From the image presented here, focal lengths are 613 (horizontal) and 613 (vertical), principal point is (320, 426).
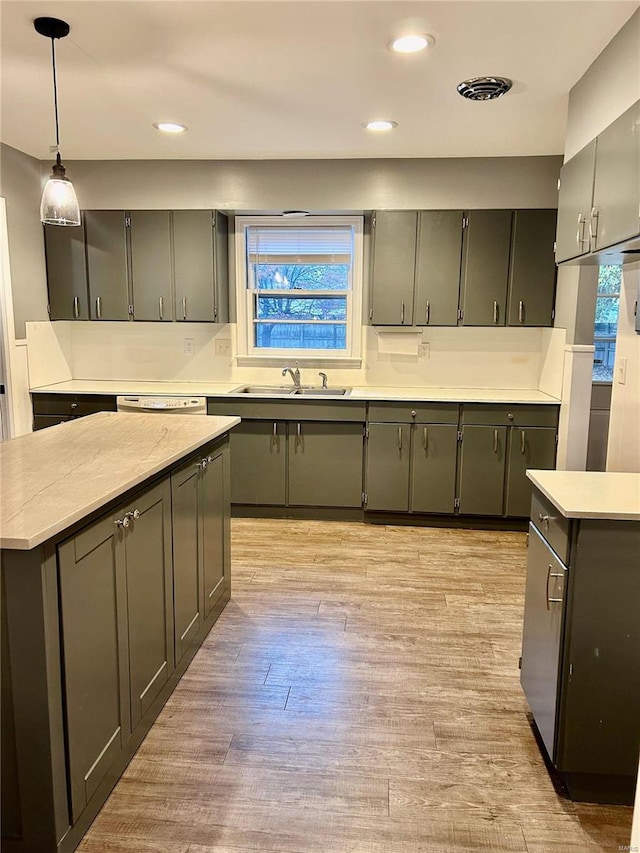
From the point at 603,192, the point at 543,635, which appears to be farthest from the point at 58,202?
the point at 543,635

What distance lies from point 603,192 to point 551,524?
4.02 ft

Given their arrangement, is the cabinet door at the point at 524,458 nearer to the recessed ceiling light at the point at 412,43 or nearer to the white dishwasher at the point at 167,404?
the white dishwasher at the point at 167,404

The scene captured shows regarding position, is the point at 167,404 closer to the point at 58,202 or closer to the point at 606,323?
the point at 58,202

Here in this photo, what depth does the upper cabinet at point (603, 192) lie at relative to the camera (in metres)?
1.98

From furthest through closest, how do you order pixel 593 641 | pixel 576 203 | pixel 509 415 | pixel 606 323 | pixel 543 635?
pixel 606 323 < pixel 509 415 < pixel 576 203 < pixel 543 635 < pixel 593 641

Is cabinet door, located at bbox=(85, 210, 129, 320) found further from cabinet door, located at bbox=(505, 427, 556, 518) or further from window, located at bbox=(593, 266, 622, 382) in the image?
window, located at bbox=(593, 266, 622, 382)

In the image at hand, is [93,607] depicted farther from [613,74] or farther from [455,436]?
[455,436]

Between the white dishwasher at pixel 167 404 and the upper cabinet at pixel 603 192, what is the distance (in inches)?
103

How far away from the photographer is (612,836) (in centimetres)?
178

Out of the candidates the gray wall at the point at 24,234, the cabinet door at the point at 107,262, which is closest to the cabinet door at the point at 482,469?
the cabinet door at the point at 107,262

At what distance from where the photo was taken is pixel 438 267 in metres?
4.36

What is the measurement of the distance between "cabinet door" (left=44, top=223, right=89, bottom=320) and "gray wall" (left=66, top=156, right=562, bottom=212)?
28 cm

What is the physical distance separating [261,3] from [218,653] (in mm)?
2583

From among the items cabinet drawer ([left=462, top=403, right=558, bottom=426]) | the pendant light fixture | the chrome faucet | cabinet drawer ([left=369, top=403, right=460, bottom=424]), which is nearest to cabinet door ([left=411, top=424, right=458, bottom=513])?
cabinet drawer ([left=369, top=403, right=460, bottom=424])
